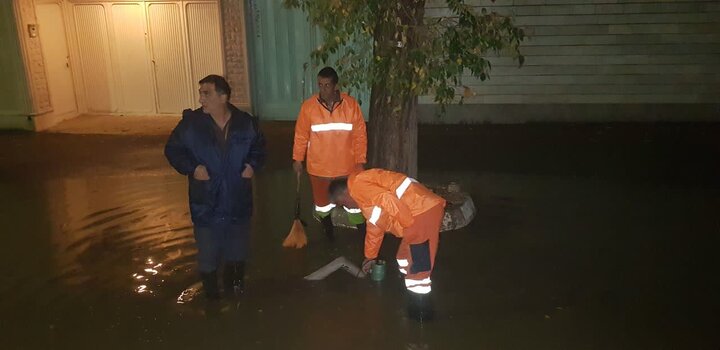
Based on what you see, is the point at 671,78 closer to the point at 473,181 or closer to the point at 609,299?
the point at 473,181

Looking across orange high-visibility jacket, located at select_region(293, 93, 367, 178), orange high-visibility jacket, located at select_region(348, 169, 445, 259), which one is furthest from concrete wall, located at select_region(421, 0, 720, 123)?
orange high-visibility jacket, located at select_region(348, 169, 445, 259)

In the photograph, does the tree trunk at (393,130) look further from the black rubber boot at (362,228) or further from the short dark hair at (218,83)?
the short dark hair at (218,83)

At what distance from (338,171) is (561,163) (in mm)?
3878

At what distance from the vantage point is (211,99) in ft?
14.3

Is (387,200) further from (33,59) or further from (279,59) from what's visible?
(33,59)

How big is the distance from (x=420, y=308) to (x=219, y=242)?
57.7 inches

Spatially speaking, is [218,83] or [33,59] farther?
[33,59]

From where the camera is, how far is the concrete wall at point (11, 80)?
10.0 metres

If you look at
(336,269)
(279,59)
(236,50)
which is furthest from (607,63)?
(336,269)

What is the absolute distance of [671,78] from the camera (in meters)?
9.98

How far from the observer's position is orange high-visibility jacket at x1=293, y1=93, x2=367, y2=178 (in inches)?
213

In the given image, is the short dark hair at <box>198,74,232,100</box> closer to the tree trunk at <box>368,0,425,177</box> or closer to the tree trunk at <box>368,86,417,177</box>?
the tree trunk at <box>368,0,425,177</box>

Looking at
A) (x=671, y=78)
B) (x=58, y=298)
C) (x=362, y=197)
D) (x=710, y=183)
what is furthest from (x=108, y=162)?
(x=671, y=78)

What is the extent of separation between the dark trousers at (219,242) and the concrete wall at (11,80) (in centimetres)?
724
